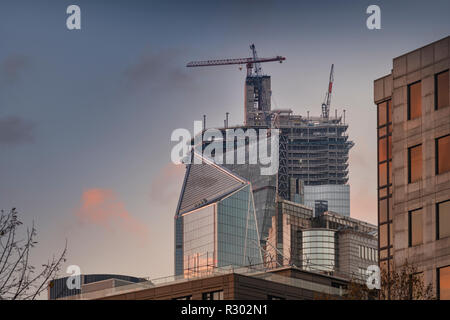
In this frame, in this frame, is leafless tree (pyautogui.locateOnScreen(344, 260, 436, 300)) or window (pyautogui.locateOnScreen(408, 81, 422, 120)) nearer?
leafless tree (pyautogui.locateOnScreen(344, 260, 436, 300))

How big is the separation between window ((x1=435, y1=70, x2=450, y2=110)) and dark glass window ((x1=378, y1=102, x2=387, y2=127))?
39.9 metres

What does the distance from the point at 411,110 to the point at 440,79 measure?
3.46m

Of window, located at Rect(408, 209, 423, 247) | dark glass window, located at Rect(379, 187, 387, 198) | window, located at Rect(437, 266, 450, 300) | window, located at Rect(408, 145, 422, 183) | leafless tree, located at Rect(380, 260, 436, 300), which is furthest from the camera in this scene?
dark glass window, located at Rect(379, 187, 387, 198)

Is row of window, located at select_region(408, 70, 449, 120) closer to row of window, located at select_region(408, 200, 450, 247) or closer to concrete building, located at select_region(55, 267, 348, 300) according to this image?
row of window, located at select_region(408, 200, 450, 247)

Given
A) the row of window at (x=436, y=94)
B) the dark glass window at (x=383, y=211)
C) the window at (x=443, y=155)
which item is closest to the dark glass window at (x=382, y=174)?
the dark glass window at (x=383, y=211)

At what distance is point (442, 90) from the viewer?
2852 inches

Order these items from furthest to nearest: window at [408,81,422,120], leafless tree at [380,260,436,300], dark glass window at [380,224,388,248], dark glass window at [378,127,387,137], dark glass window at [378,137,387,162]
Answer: dark glass window at [378,127,387,137], dark glass window at [378,137,387,162], dark glass window at [380,224,388,248], window at [408,81,422,120], leafless tree at [380,260,436,300]

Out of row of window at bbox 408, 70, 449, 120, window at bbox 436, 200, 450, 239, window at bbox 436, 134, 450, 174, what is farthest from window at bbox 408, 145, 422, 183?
window at bbox 436, 200, 450, 239

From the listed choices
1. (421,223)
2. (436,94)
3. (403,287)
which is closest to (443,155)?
(436,94)

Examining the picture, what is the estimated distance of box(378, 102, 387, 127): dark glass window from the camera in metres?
113

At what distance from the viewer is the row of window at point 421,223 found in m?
69.0
